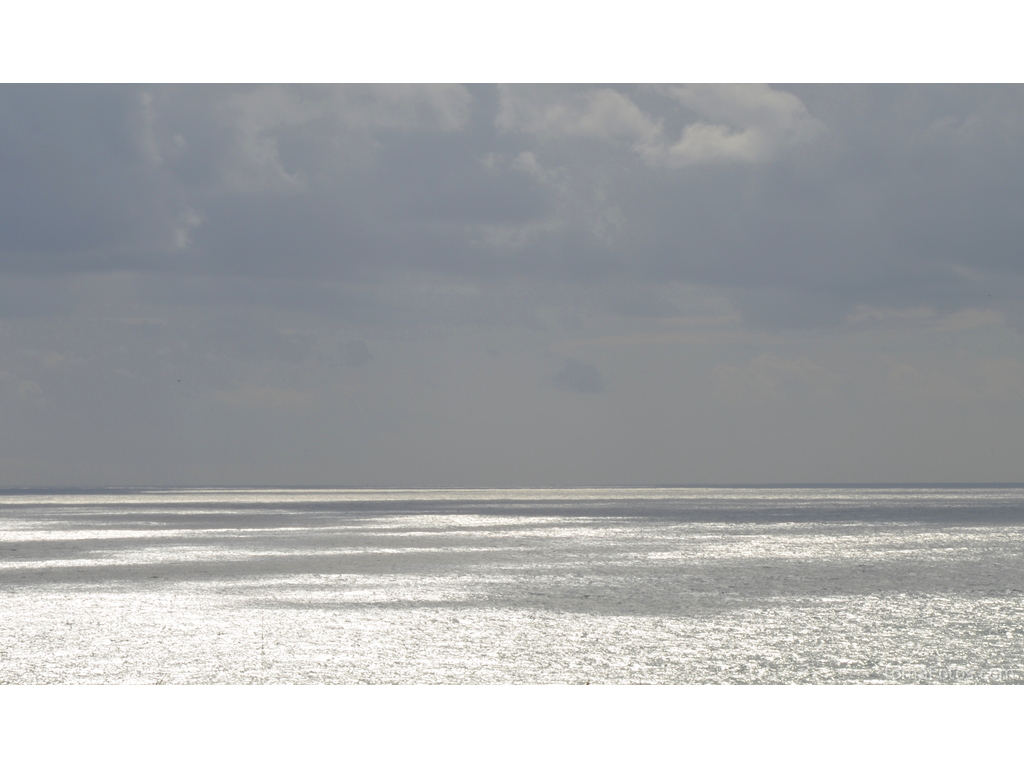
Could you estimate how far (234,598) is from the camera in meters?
20.6

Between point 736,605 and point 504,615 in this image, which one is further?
point 736,605

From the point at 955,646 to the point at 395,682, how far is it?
8154 millimetres

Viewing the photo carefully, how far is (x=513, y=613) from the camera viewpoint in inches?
730

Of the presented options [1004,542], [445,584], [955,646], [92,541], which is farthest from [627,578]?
[92,541]

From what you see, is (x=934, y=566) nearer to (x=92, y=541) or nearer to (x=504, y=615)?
(x=504, y=615)

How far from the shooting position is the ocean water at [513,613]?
13719mm

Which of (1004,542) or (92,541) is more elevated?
(92,541)

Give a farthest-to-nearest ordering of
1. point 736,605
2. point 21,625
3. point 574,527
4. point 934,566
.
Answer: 1. point 574,527
2. point 934,566
3. point 736,605
4. point 21,625

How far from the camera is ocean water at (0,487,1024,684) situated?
13719mm

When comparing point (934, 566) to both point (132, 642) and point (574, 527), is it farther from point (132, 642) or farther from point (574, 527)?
point (574, 527)

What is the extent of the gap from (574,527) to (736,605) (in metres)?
32.3

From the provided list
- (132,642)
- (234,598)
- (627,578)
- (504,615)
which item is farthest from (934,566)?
(132,642)

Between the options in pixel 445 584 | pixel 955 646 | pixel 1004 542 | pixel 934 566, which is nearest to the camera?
pixel 955 646

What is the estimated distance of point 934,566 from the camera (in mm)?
27609
